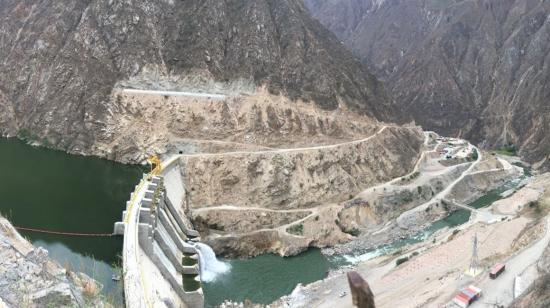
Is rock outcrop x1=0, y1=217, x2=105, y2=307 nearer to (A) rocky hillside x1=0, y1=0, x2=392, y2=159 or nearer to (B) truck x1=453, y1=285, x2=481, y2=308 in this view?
(B) truck x1=453, y1=285, x2=481, y2=308

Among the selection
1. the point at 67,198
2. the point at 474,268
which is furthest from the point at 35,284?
the point at 67,198

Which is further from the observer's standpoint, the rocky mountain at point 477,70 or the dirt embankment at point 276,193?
the rocky mountain at point 477,70

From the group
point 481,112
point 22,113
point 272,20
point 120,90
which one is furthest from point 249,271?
point 481,112

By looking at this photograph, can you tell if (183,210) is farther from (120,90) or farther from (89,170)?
(120,90)

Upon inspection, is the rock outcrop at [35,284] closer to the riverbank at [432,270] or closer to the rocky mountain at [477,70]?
the riverbank at [432,270]

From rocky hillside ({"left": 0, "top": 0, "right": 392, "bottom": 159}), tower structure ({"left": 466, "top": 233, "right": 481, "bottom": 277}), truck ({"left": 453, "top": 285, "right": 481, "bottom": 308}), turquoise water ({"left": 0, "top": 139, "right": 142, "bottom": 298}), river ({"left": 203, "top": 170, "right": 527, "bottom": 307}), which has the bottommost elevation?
river ({"left": 203, "top": 170, "right": 527, "bottom": 307})

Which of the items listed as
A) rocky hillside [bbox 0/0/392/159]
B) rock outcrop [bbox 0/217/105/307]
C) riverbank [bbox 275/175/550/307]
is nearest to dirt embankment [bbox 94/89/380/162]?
rocky hillside [bbox 0/0/392/159]

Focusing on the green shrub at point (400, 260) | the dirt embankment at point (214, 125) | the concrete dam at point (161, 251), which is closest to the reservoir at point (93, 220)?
the concrete dam at point (161, 251)
